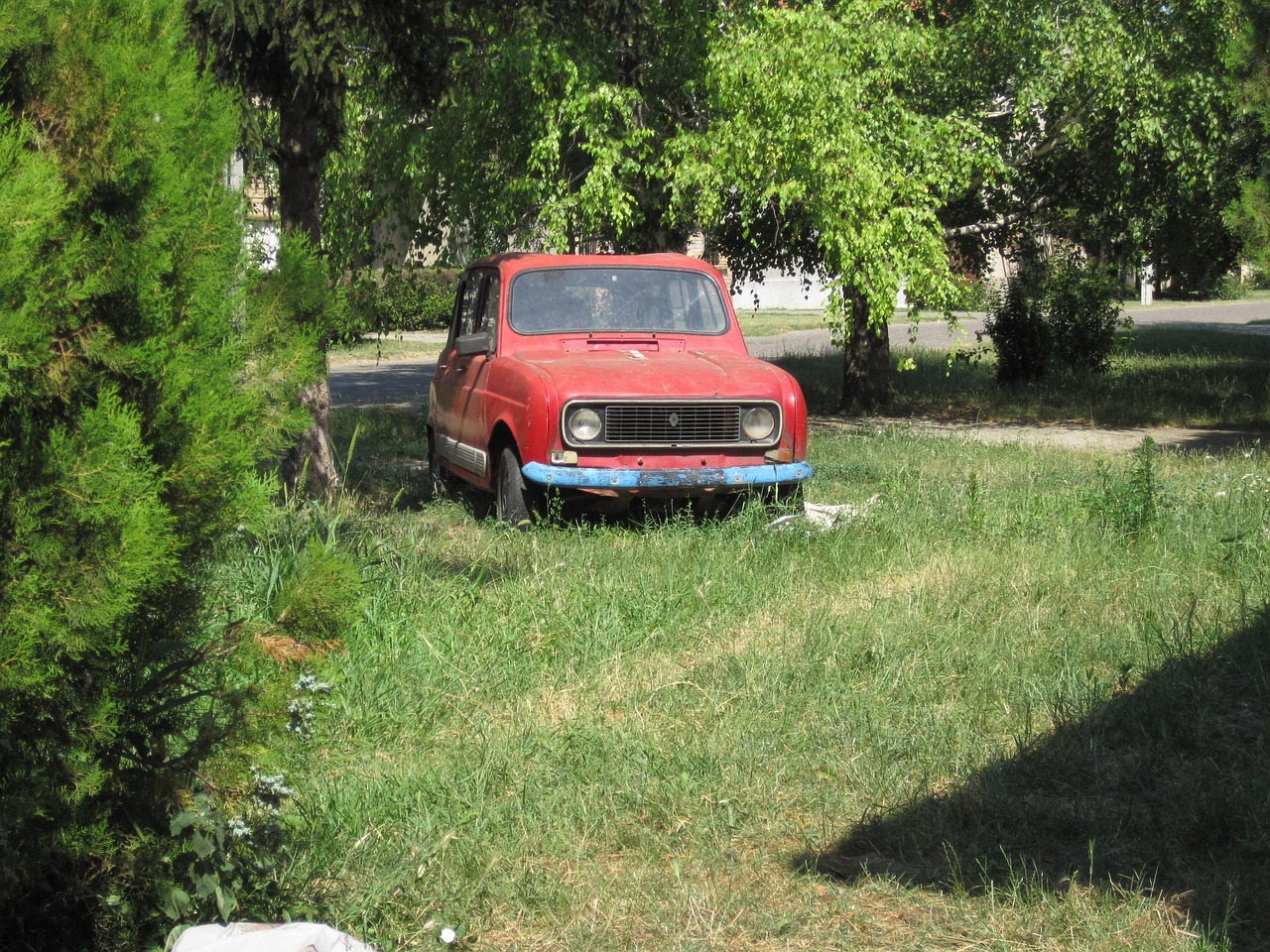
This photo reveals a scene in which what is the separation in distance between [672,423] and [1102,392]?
11.0 meters

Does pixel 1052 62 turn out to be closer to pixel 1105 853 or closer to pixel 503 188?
pixel 503 188

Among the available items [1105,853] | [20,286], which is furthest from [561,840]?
[20,286]

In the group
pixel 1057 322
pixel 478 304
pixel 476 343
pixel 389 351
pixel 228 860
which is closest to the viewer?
pixel 228 860

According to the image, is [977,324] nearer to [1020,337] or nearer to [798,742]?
[1020,337]

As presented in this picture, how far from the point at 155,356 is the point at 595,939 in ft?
5.81

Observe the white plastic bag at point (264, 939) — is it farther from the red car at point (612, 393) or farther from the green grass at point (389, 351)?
the green grass at point (389, 351)

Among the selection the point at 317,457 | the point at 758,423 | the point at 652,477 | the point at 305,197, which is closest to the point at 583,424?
the point at 652,477

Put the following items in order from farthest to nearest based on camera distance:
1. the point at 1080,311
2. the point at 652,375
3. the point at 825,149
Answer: the point at 1080,311, the point at 825,149, the point at 652,375

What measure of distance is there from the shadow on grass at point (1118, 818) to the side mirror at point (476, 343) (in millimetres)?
5062

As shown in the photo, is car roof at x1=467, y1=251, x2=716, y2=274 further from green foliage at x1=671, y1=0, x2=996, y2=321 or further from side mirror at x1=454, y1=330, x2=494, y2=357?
green foliage at x1=671, y1=0, x2=996, y2=321

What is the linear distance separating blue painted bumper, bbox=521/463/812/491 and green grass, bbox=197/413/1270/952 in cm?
44

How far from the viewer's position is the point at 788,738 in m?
4.54

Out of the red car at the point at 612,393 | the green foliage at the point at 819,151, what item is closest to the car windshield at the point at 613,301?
the red car at the point at 612,393

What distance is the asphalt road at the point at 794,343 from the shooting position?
1836cm
